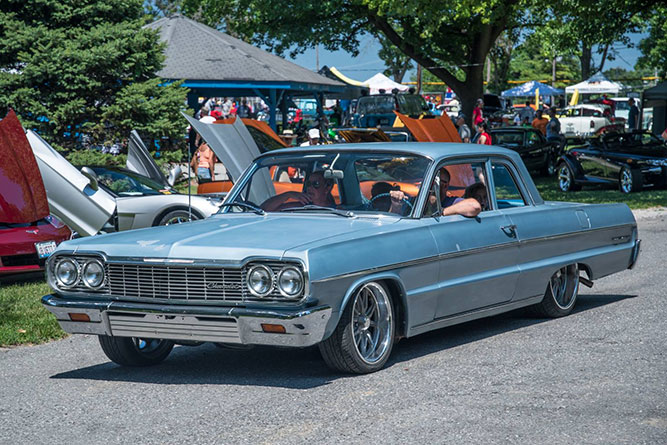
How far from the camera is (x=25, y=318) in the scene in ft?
28.6

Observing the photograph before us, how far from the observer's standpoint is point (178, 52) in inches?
1040

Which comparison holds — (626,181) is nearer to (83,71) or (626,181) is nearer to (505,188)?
(83,71)

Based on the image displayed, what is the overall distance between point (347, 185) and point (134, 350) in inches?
73.7

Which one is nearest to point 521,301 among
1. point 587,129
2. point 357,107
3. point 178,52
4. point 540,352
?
point 540,352

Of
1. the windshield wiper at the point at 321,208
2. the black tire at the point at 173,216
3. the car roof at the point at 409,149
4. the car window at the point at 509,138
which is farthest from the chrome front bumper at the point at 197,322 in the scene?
the car window at the point at 509,138

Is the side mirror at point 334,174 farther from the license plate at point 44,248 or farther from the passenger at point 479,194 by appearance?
the license plate at point 44,248

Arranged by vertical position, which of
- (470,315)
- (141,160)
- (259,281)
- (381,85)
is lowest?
(470,315)

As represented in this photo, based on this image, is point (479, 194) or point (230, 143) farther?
point (230, 143)

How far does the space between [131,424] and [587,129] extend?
45.7m

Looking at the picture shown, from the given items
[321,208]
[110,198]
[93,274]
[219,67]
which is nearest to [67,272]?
[93,274]

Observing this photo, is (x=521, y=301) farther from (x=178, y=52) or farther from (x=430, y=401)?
(x=178, y=52)

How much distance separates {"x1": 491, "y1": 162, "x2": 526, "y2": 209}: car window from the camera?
7.56 m

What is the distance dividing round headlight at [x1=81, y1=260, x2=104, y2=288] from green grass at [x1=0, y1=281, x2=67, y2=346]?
2.06m

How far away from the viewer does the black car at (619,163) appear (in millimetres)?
21719
